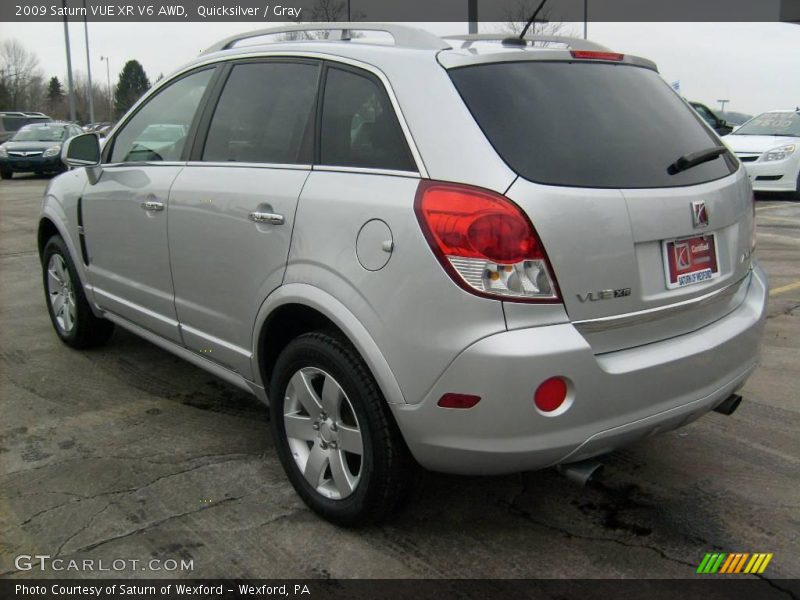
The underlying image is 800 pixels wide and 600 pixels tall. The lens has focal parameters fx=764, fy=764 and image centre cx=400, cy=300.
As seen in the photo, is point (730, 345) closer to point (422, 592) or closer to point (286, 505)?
point (422, 592)

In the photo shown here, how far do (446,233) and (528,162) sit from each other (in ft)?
1.16

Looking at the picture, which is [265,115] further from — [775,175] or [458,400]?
[775,175]

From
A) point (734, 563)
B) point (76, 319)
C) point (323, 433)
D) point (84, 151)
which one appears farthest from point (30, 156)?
point (734, 563)

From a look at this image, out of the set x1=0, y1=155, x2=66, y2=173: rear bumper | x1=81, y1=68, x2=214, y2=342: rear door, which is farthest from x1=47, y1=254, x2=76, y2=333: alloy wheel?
x1=0, y1=155, x2=66, y2=173: rear bumper

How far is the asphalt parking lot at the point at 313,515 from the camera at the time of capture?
265 centimetres

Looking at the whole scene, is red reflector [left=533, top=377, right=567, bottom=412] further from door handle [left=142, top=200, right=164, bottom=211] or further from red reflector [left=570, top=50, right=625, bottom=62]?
door handle [left=142, top=200, right=164, bottom=211]

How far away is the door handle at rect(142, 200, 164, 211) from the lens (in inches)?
141

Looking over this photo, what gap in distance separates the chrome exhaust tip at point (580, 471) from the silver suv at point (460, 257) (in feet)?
0.23

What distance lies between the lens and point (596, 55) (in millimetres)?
2848

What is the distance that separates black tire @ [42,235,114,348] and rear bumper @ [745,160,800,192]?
447 inches

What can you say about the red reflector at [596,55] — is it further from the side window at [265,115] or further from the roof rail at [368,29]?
the side window at [265,115]

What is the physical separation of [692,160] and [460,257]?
1.04m

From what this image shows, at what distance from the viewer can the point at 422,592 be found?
247cm

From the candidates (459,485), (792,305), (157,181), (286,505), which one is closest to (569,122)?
(459,485)
